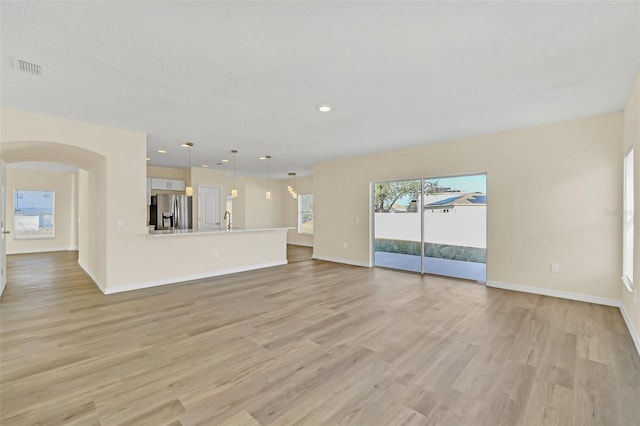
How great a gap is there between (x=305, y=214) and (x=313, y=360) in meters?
8.57

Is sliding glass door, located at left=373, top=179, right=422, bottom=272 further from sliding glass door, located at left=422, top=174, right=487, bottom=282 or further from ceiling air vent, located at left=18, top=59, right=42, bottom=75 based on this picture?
ceiling air vent, located at left=18, top=59, right=42, bottom=75

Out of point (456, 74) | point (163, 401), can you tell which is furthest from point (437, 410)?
point (456, 74)

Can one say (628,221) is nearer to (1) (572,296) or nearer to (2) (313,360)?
(1) (572,296)

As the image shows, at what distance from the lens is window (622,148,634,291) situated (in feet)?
11.2

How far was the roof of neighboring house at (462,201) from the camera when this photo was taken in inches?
201

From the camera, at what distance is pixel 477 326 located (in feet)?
10.5

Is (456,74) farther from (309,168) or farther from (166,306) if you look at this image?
(309,168)

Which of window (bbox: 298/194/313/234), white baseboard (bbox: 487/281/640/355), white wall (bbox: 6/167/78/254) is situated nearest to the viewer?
white baseboard (bbox: 487/281/640/355)

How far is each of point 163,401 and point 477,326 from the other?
10.3ft

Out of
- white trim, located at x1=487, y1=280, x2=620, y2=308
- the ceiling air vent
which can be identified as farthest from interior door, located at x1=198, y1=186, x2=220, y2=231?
white trim, located at x1=487, y1=280, x2=620, y2=308

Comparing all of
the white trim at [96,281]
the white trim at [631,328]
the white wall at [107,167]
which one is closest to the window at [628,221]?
the white trim at [631,328]

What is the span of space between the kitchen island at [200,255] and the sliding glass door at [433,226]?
258 cm

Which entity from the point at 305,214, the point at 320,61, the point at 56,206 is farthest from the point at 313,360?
the point at 56,206

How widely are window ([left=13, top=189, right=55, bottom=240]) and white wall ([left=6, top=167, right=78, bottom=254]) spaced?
95 mm
